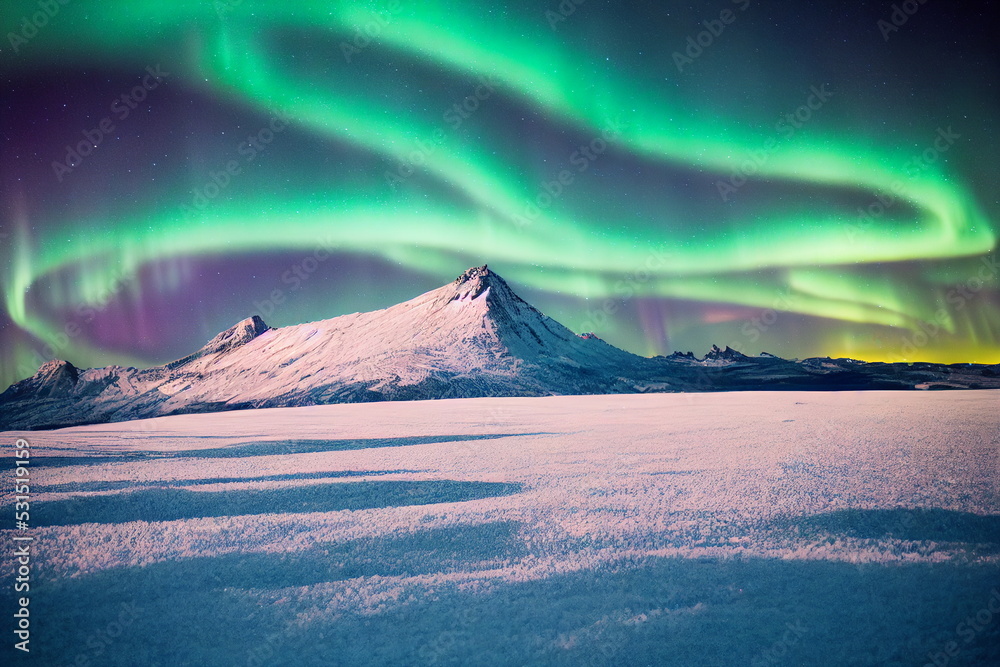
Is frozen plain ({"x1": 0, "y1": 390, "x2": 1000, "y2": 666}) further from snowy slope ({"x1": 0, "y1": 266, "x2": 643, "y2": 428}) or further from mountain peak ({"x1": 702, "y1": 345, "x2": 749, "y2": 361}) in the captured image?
mountain peak ({"x1": 702, "y1": 345, "x2": 749, "y2": 361})

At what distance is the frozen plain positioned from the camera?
10.2 feet

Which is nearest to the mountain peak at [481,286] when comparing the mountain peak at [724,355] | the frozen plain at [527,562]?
the mountain peak at [724,355]

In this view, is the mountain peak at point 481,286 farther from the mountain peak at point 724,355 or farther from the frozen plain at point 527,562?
the frozen plain at point 527,562

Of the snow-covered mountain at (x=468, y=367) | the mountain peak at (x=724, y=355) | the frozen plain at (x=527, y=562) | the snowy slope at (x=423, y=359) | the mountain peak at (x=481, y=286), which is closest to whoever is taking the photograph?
the frozen plain at (x=527, y=562)

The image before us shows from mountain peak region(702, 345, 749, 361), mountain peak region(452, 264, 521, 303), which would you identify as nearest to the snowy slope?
mountain peak region(452, 264, 521, 303)

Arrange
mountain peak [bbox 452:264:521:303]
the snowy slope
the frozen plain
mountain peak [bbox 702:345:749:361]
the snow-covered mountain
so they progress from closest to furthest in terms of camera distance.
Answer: the frozen plain < the snowy slope < the snow-covered mountain < mountain peak [bbox 452:264:521:303] < mountain peak [bbox 702:345:749:361]

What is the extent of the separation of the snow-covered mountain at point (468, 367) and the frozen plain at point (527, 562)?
240 ft

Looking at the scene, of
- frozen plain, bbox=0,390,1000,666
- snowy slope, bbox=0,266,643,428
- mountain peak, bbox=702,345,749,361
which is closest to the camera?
frozen plain, bbox=0,390,1000,666

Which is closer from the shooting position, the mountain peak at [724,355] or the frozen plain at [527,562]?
the frozen plain at [527,562]

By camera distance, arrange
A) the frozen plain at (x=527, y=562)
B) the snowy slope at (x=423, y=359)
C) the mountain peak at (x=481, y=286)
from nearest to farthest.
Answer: the frozen plain at (x=527, y=562), the snowy slope at (x=423, y=359), the mountain peak at (x=481, y=286)

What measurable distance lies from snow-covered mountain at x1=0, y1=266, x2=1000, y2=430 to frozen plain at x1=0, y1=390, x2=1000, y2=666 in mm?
73207

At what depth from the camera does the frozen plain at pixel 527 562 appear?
311 cm

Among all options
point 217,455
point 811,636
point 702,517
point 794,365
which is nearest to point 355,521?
point 702,517

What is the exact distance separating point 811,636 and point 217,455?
1038cm
